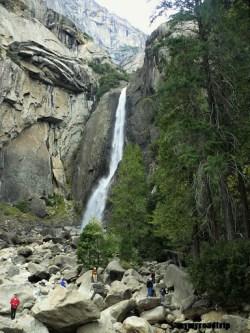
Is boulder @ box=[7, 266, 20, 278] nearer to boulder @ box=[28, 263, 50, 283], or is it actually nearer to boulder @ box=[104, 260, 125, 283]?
boulder @ box=[28, 263, 50, 283]

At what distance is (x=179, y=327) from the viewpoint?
13375 millimetres

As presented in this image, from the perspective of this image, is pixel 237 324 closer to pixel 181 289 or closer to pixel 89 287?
pixel 181 289

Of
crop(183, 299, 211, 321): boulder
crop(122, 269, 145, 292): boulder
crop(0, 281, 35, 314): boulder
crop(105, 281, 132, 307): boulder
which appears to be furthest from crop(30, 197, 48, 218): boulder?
crop(183, 299, 211, 321): boulder

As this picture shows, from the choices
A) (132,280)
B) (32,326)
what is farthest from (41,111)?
(32,326)

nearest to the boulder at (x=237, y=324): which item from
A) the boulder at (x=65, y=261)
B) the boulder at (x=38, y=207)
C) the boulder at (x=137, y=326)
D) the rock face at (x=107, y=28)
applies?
the boulder at (x=137, y=326)

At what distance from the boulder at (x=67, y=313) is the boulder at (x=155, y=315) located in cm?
225

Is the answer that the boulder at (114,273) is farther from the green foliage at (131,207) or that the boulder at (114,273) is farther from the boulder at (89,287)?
the green foliage at (131,207)

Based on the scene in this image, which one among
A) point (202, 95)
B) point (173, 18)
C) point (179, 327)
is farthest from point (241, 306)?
point (173, 18)

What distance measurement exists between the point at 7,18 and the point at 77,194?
3321cm

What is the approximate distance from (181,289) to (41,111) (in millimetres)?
54413

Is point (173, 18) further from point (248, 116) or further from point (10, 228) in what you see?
point (10, 228)

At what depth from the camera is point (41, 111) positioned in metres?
66.6

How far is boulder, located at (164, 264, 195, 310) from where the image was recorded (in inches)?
563

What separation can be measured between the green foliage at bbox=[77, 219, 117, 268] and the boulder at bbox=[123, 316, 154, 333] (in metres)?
12.5
